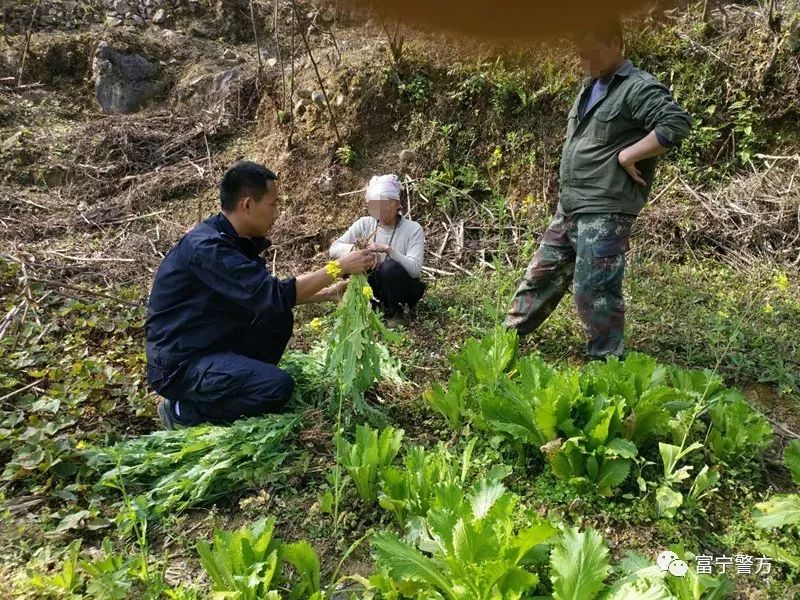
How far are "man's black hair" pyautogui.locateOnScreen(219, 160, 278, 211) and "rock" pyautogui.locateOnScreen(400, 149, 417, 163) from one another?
3.90m

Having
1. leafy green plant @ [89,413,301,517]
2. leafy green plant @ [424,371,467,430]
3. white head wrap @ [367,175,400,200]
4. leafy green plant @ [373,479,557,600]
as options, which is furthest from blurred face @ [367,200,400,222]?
leafy green plant @ [373,479,557,600]

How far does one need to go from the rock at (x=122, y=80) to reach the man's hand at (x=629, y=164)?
873 cm

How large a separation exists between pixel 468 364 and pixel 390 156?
4373mm

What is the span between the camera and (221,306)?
3113 mm

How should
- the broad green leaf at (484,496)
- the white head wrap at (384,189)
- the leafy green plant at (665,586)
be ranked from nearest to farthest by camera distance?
1. the leafy green plant at (665,586)
2. the broad green leaf at (484,496)
3. the white head wrap at (384,189)

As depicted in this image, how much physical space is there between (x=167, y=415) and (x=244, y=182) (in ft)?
4.63

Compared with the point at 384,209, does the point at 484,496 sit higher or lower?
lower

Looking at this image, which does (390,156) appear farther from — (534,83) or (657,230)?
(657,230)

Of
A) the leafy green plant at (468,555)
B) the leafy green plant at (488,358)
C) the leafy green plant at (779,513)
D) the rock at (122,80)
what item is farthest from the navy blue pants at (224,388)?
the rock at (122,80)

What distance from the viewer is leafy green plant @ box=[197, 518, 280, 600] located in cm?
187

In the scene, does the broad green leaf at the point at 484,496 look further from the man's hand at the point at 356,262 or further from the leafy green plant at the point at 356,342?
the man's hand at the point at 356,262

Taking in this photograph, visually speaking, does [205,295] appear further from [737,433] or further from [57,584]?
[737,433]

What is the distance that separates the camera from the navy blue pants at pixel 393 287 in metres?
4.50

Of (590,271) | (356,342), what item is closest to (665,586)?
(356,342)
